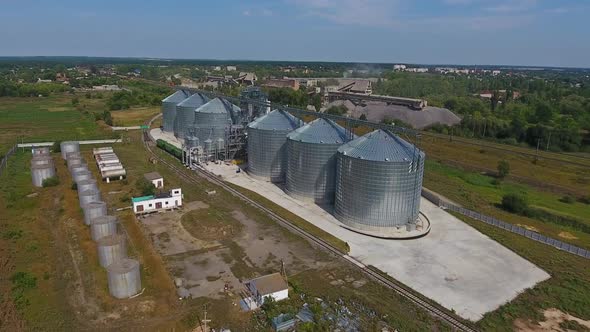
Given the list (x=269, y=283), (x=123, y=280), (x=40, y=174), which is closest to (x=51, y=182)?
(x=40, y=174)

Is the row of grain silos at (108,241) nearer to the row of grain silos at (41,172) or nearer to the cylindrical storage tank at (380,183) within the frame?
the row of grain silos at (41,172)

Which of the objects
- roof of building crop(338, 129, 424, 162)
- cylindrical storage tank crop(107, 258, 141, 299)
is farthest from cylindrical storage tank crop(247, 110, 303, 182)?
cylindrical storage tank crop(107, 258, 141, 299)

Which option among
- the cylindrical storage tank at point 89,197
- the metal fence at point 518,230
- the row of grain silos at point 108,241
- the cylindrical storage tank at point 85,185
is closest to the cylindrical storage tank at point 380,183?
the metal fence at point 518,230

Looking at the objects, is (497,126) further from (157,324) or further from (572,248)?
(157,324)

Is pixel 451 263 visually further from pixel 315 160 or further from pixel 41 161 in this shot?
pixel 41 161

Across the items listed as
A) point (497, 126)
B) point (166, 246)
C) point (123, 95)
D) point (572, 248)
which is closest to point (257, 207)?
point (166, 246)

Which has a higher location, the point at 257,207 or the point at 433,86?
the point at 433,86
